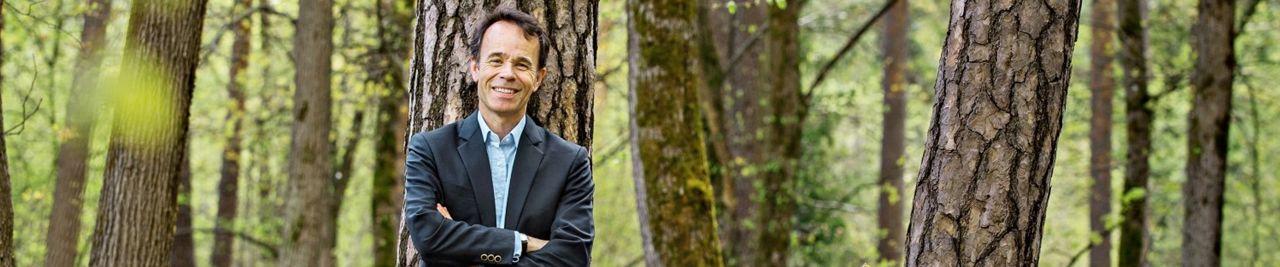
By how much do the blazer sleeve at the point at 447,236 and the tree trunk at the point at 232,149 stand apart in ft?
41.9

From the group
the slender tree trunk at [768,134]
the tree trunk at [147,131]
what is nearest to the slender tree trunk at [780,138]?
the slender tree trunk at [768,134]

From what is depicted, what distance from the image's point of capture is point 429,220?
381 centimetres

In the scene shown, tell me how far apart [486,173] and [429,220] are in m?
0.23

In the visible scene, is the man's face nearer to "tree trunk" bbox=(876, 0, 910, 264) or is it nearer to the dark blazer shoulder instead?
the dark blazer shoulder

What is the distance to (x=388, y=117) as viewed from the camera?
16578 millimetres

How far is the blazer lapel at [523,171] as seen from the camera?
3.91 m

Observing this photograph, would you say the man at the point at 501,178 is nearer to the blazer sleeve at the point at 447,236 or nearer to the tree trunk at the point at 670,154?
the blazer sleeve at the point at 447,236

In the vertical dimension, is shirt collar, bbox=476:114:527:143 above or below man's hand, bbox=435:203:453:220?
above

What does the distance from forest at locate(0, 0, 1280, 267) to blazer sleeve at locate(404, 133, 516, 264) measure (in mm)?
344

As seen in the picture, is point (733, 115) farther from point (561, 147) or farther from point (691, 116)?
point (561, 147)

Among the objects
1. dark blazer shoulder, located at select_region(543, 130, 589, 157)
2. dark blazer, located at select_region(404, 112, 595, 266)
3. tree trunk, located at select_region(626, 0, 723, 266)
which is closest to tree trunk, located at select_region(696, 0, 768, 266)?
tree trunk, located at select_region(626, 0, 723, 266)

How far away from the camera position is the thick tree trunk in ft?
36.8

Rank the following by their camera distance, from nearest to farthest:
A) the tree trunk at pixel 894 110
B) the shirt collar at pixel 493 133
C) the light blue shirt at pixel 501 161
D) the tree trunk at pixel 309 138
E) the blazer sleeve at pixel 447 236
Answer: the blazer sleeve at pixel 447 236 < the light blue shirt at pixel 501 161 < the shirt collar at pixel 493 133 < the tree trunk at pixel 309 138 < the tree trunk at pixel 894 110

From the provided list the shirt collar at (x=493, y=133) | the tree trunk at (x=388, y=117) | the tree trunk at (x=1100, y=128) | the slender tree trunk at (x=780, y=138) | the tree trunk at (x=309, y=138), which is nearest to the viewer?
the shirt collar at (x=493, y=133)
